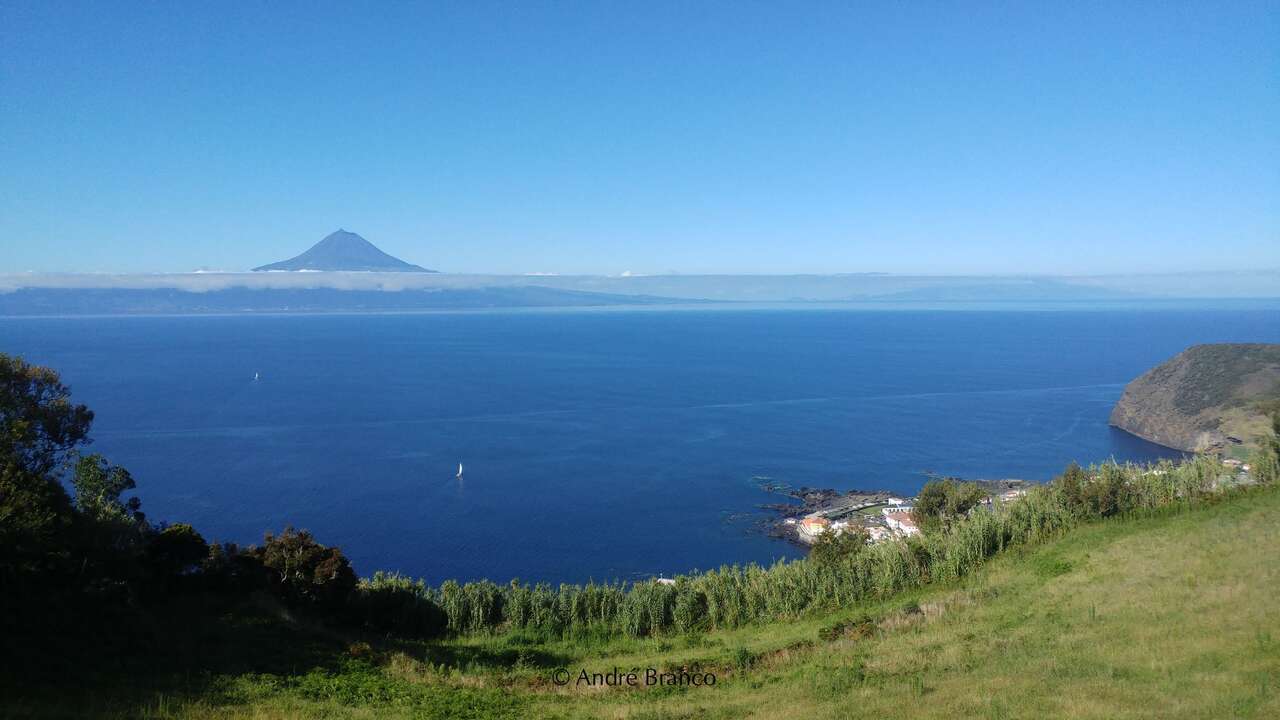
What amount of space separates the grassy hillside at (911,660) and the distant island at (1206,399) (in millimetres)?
58727

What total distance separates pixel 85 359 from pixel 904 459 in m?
139

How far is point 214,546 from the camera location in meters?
18.1

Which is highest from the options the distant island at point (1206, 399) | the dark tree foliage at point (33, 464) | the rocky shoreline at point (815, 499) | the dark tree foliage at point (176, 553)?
the dark tree foliage at point (33, 464)

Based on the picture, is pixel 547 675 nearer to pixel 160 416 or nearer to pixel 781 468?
pixel 781 468

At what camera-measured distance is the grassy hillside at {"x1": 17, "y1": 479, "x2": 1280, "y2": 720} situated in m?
10.8

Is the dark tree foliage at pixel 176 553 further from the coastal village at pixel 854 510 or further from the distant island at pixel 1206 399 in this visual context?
the distant island at pixel 1206 399

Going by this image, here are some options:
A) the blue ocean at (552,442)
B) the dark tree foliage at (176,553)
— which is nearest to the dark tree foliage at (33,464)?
the dark tree foliage at (176,553)

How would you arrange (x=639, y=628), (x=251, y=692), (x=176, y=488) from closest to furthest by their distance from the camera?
(x=251, y=692) → (x=639, y=628) → (x=176, y=488)

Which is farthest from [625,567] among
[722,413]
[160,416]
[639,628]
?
[160,416]

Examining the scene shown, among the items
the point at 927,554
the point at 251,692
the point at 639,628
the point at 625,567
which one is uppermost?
the point at 251,692

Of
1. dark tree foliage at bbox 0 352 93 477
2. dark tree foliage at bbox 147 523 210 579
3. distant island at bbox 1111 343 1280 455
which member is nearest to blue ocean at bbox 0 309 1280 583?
distant island at bbox 1111 343 1280 455

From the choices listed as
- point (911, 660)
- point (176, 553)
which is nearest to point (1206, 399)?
point (911, 660)

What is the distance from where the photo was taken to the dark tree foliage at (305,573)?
1902cm

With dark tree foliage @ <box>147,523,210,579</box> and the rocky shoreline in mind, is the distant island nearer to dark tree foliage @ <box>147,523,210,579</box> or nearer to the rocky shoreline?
the rocky shoreline
